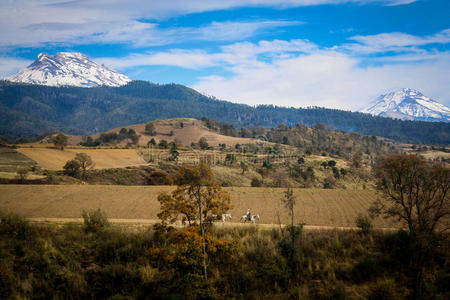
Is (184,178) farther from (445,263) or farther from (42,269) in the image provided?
(445,263)

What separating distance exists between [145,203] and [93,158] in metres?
38.4

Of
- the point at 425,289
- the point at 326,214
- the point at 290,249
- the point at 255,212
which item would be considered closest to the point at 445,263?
the point at 425,289

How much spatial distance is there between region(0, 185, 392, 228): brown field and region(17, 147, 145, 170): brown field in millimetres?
24143

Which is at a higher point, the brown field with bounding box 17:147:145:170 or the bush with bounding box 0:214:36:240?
the brown field with bounding box 17:147:145:170

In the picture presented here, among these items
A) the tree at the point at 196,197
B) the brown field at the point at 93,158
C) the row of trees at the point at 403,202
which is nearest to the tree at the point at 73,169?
the brown field at the point at 93,158

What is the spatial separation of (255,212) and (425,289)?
47.6 ft

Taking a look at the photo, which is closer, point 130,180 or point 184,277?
point 184,277

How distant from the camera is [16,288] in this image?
36.5ft

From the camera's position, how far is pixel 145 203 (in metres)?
26.1

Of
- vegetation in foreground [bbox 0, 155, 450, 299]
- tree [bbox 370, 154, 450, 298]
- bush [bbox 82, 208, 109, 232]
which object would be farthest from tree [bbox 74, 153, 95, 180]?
tree [bbox 370, 154, 450, 298]

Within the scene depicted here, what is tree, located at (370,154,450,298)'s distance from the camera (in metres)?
11.5

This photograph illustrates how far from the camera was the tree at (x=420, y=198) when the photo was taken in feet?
37.6

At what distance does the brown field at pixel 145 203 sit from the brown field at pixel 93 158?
24143 millimetres

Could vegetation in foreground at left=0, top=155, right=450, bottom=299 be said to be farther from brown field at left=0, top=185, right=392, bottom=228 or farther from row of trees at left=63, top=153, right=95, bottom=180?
row of trees at left=63, top=153, right=95, bottom=180
